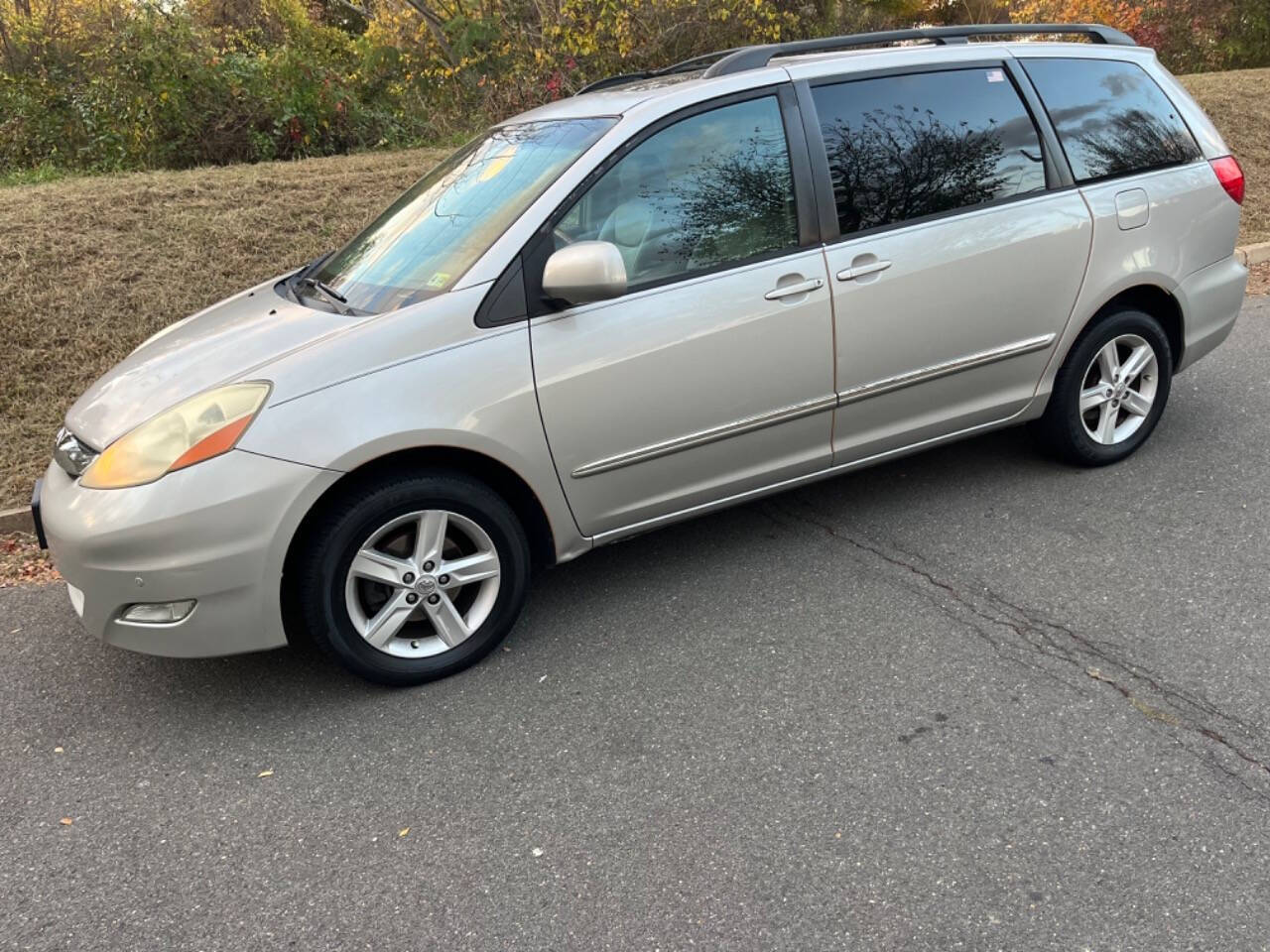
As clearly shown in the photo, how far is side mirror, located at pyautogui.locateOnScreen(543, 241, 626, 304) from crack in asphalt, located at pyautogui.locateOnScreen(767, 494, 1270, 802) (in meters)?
1.58

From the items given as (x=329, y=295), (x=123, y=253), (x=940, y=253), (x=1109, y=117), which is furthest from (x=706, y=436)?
(x=123, y=253)

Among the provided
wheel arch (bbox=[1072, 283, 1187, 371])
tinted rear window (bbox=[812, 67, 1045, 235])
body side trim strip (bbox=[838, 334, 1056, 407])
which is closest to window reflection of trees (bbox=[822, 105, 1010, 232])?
tinted rear window (bbox=[812, 67, 1045, 235])

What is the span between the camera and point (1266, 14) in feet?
49.1

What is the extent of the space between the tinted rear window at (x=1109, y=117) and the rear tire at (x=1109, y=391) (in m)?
0.65

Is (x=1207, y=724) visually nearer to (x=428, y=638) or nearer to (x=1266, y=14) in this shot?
(x=428, y=638)

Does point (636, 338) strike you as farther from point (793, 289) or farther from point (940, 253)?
point (940, 253)

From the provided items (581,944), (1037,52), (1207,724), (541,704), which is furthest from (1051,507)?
(581,944)

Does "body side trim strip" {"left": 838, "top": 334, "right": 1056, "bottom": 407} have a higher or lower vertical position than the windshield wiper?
lower

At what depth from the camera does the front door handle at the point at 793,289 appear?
373 centimetres

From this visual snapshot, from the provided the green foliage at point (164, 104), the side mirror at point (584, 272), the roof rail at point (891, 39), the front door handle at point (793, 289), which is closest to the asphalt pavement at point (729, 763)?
the front door handle at point (793, 289)

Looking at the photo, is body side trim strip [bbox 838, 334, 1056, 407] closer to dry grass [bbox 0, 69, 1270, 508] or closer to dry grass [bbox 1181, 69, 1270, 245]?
dry grass [bbox 0, 69, 1270, 508]

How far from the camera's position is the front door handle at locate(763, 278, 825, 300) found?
12.2 feet

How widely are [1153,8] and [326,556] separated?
16.3 metres

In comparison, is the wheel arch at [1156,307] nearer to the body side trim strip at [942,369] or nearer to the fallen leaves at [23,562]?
the body side trim strip at [942,369]
